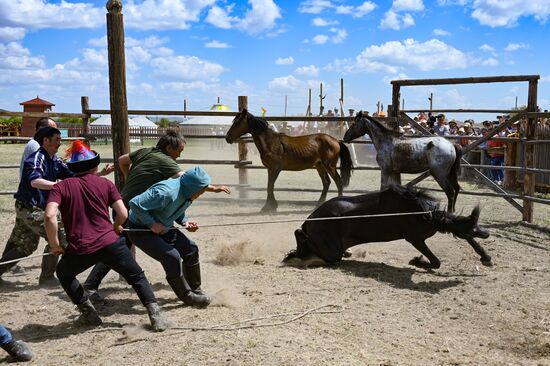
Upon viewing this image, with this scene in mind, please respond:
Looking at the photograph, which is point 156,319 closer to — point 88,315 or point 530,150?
point 88,315

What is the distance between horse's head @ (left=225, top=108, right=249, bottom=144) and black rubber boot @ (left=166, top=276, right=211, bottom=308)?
259 inches

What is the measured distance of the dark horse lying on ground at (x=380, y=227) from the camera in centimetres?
639

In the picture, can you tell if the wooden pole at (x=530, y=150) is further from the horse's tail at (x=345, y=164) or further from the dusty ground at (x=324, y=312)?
the horse's tail at (x=345, y=164)

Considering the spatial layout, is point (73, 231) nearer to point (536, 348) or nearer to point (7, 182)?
point (536, 348)

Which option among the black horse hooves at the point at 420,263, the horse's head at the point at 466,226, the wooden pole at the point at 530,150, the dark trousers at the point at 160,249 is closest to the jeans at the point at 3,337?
→ the dark trousers at the point at 160,249

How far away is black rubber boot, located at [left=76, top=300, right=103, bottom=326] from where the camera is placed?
15.4 feet

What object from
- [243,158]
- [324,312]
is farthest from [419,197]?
[243,158]

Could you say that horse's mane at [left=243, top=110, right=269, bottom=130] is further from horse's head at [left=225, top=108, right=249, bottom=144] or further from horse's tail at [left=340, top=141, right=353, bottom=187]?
horse's tail at [left=340, top=141, right=353, bottom=187]

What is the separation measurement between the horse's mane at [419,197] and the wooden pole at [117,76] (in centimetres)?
304

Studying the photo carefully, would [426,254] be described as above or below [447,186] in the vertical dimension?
below

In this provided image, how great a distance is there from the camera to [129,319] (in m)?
4.99

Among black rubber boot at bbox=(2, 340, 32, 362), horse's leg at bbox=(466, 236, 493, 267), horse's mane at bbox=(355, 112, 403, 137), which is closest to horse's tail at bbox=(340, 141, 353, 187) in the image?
horse's mane at bbox=(355, 112, 403, 137)

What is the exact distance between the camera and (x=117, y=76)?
5.93m

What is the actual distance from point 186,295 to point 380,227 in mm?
2456
